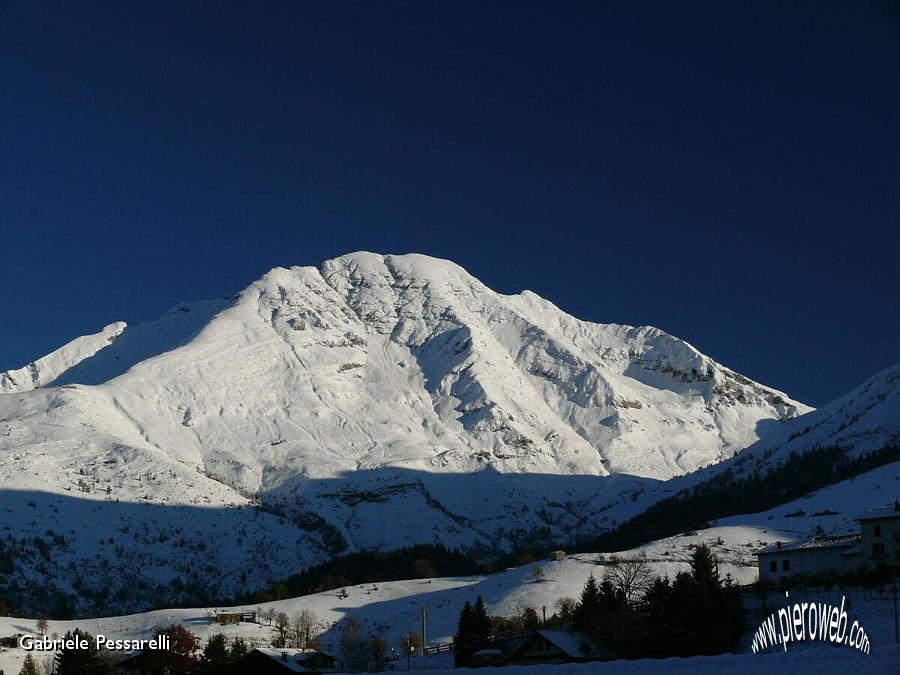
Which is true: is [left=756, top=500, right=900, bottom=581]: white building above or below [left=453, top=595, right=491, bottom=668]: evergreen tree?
above

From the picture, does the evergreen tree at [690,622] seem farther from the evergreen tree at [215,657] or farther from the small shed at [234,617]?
the small shed at [234,617]

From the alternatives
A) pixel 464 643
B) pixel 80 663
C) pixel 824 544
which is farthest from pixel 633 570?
A: pixel 80 663

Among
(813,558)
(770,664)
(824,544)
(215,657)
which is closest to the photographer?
(770,664)

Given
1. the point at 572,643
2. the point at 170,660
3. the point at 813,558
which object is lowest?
the point at 572,643

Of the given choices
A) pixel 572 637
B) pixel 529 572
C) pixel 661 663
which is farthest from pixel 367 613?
pixel 661 663

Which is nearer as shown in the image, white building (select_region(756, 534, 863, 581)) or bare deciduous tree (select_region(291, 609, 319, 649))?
white building (select_region(756, 534, 863, 581))

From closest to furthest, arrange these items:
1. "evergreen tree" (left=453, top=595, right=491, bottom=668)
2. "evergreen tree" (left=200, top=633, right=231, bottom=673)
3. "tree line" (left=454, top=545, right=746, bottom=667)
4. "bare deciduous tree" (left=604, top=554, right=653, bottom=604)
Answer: "tree line" (left=454, top=545, right=746, bottom=667) < "evergreen tree" (left=200, top=633, right=231, bottom=673) < "evergreen tree" (left=453, top=595, right=491, bottom=668) < "bare deciduous tree" (left=604, top=554, right=653, bottom=604)

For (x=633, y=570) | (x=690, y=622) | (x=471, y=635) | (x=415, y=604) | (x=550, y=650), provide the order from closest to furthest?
1. (x=550, y=650)
2. (x=690, y=622)
3. (x=471, y=635)
4. (x=633, y=570)
5. (x=415, y=604)

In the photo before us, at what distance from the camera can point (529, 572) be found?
184m

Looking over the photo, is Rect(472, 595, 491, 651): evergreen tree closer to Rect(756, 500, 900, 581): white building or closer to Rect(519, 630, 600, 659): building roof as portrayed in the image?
Rect(519, 630, 600, 659): building roof

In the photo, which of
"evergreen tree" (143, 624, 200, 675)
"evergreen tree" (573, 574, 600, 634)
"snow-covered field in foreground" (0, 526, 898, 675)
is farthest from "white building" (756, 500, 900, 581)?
"evergreen tree" (143, 624, 200, 675)

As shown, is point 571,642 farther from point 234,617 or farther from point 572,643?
point 234,617

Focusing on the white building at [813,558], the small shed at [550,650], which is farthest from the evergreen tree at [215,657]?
the white building at [813,558]

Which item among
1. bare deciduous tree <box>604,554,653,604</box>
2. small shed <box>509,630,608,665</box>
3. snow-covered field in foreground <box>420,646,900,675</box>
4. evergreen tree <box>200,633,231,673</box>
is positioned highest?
bare deciduous tree <box>604,554,653,604</box>
